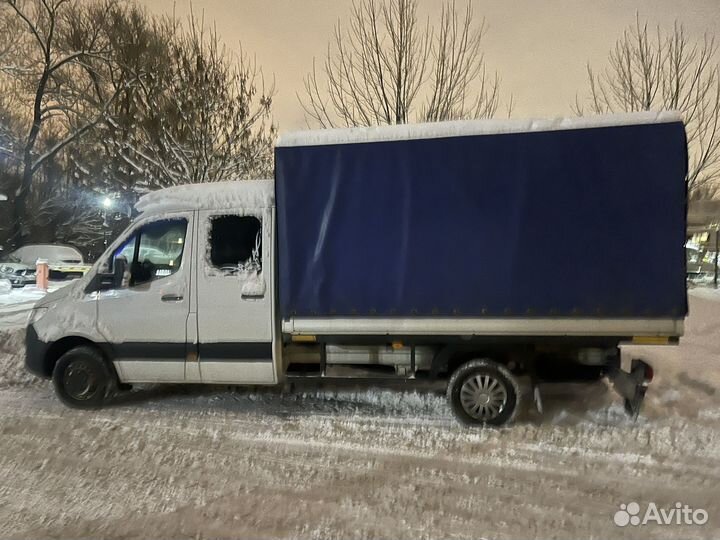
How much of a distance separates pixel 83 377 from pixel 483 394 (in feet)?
14.0

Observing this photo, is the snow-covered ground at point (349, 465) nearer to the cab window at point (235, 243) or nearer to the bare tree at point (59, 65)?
the cab window at point (235, 243)

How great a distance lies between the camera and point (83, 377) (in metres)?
5.68

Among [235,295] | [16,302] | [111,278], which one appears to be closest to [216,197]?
[235,295]

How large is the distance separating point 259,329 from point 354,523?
228cm

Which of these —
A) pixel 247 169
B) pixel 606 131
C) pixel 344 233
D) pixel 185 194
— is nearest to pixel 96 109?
pixel 247 169

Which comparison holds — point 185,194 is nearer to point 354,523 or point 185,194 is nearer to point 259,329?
point 259,329

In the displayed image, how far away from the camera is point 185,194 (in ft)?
17.9

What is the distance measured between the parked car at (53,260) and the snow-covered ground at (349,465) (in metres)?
14.6

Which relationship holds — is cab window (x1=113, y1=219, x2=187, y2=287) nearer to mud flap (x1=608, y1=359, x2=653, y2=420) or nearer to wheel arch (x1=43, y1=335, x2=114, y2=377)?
wheel arch (x1=43, y1=335, x2=114, y2=377)

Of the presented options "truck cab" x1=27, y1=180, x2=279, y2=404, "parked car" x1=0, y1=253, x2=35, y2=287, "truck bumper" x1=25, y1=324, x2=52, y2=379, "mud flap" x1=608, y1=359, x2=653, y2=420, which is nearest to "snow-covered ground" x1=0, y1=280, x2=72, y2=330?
"parked car" x1=0, y1=253, x2=35, y2=287

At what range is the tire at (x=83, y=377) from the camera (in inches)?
222

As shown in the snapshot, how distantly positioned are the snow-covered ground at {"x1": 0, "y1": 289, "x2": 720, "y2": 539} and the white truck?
464mm

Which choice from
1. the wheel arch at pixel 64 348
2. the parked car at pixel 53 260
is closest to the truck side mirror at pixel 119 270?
the wheel arch at pixel 64 348

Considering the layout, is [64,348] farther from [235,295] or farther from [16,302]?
[16,302]
